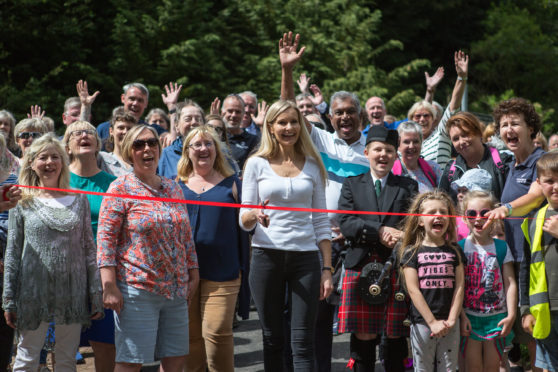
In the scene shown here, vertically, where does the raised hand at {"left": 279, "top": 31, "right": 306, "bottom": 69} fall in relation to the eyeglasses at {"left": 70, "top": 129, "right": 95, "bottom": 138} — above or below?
above

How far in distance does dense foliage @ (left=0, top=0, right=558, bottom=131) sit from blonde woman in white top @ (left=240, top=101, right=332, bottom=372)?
1237 centimetres

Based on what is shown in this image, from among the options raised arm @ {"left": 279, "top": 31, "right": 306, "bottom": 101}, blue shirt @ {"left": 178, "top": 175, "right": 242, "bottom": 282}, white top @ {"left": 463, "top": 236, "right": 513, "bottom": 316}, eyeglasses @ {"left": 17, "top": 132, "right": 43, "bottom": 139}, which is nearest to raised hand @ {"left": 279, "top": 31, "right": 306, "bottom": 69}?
raised arm @ {"left": 279, "top": 31, "right": 306, "bottom": 101}

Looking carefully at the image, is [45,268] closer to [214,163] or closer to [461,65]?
[214,163]

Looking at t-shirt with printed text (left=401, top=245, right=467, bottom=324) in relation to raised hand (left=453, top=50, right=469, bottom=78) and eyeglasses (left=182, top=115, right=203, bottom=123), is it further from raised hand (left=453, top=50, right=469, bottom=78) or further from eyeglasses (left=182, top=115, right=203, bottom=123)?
eyeglasses (left=182, top=115, right=203, bottom=123)

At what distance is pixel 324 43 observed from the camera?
21234mm

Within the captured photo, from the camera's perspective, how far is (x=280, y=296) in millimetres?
4684

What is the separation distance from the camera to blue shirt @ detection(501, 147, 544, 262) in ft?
17.1

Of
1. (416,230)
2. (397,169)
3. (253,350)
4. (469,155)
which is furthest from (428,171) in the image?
(253,350)

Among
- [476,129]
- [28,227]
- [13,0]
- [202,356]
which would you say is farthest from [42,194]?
[13,0]

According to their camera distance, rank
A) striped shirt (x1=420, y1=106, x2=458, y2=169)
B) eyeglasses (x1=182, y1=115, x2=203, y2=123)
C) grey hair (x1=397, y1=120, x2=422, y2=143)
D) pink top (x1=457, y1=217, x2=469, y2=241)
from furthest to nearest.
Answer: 1. eyeglasses (x1=182, y1=115, x2=203, y2=123)
2. striped shirt (x1=420, y1=106, x2=458, y2=169)
3. grey hair (x1=397, y1=120, x2=422, y2=143)
4. pink top (x1=457, y1=217, x2=469, y2=241)

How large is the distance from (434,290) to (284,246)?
1.17m

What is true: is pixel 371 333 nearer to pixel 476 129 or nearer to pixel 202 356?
pixel 202 356

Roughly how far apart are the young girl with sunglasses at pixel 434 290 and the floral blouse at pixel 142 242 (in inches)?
65.7

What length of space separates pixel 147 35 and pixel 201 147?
1463cm
